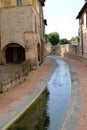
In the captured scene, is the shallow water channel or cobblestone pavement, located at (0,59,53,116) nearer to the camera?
the shallow water channel

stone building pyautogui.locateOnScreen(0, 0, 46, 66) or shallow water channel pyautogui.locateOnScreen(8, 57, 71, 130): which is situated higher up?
stone building pyautogui.locateOnScreen(0, 0, 46, 66)

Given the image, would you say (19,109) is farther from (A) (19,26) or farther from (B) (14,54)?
(B) (14,54)

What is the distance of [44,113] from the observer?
49.5ft

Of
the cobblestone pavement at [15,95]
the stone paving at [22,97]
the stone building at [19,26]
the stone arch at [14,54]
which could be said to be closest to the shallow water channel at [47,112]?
the stone paving at [22,97]

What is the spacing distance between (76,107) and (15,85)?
8375 mm

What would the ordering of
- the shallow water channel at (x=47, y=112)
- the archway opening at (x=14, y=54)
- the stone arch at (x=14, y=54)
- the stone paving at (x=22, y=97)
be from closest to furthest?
the shallow water channel at (x=47, y=112) < the stone paving at (x=22, y=97) < the stone arch at (x=14, y=54) < the archway opening at (x=14, y=54)

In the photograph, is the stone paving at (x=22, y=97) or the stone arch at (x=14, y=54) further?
the stone arch at (x=14, y=54)

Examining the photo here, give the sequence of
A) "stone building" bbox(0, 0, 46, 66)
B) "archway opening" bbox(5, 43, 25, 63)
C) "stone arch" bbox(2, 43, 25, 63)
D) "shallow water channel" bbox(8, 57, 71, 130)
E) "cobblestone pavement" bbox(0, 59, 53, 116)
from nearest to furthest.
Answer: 1. "shallow water channel" bbox(8, 57, 71, 130)
2. "cobblestone pavement" bbox(0, 59, 53, 116)
3. "stone building" bbox(0, 0, 46, 66)
4. "stone arch" bbox(2, 43, 25, 63)
5. "archway opening" bbox(5, 43, 25, 63)

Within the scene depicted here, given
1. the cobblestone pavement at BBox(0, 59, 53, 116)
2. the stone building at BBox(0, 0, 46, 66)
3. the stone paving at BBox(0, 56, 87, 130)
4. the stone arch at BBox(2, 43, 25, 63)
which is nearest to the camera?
the stone paving at BBox(0, 56, 87, 130)

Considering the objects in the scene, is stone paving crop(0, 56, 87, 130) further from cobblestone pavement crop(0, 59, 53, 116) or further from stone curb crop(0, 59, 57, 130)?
stone curb crop(0, 59, 57, 130)

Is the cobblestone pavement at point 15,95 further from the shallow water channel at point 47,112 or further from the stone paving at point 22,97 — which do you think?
the shallow water channel at point 47,112

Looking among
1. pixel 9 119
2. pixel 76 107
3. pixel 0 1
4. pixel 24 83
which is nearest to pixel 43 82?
pixel 24 83

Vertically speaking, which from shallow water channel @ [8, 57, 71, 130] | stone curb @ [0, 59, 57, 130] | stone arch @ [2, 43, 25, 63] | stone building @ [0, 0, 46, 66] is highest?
stone building @ [0, 0, 46, 66]

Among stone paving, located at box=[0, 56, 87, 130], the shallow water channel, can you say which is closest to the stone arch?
stone paving, located at box=[0, 56, 87, 130]
